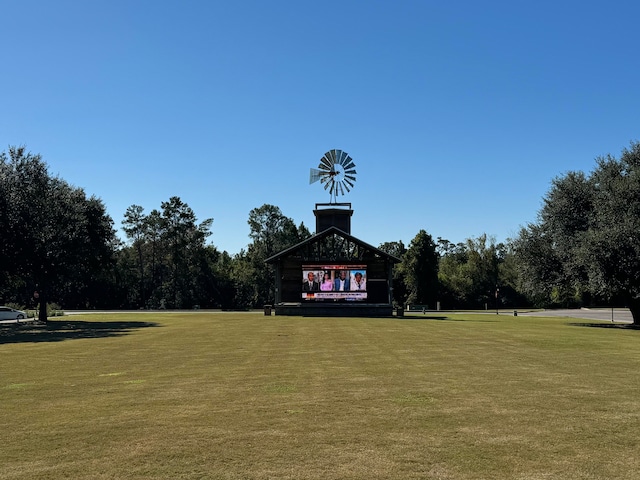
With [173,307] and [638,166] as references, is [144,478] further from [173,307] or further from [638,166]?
[173,307]

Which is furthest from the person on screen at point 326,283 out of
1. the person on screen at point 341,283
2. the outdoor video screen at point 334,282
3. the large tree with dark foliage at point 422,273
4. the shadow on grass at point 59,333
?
the large tree with dark foliage at point 422,273

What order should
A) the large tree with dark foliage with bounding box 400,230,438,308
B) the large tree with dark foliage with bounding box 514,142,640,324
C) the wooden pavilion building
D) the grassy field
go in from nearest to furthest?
the grassy field → the large tree with dark foliage with bounding box 514,142,640,324 → the wooden pavilion building → the large tree with dark foliage with bounding box 400,230,438,308

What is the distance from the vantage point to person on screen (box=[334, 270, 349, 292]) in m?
53.0

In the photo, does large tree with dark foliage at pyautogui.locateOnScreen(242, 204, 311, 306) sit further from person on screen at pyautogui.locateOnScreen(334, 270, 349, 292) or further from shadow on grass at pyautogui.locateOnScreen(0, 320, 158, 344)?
shadow on grass at pyautogui.locateOnScreen(0, 320, 158, 344)

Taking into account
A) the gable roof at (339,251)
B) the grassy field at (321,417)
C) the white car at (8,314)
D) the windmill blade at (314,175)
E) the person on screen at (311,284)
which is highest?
the windmill blade at (314,175)

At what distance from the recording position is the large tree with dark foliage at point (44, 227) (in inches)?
1599

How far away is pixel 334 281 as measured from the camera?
53.1 m

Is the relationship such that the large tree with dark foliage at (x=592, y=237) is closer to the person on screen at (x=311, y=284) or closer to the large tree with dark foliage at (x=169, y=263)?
the person on screen at (x=311, y=284)

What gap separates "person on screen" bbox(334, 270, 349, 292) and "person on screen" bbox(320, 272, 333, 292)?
49 centimetres

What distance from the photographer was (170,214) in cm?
9544

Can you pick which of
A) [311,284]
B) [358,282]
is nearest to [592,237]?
[358,282]

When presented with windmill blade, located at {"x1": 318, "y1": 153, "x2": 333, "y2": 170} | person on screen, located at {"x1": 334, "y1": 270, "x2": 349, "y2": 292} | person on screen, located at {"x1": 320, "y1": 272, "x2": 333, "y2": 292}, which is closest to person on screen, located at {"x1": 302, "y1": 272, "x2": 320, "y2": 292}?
person on screen, located at {"x1": 320, "y1": 272, "x2": 333, "y2": 292}

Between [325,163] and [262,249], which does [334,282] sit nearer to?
[325,163]

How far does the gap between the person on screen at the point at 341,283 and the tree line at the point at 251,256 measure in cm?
1585
